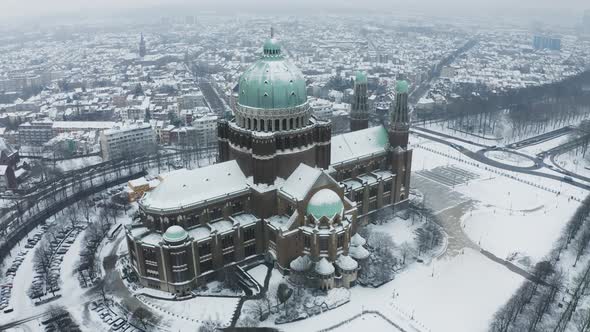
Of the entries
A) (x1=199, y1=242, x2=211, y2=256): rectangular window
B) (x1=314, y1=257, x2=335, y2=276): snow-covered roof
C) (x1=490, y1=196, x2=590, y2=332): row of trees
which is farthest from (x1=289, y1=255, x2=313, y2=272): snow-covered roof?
(x1=490, y1=196, x2=590, y2=332): row of trees

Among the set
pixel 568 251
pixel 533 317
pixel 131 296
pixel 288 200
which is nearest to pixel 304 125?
pixel 288 200

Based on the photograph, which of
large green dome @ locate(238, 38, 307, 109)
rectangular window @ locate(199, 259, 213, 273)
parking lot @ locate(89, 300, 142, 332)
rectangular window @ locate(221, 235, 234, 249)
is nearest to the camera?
parking lot @ locate(89, 300, 142, 332)

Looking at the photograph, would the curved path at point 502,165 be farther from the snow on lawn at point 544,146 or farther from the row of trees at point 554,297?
the row of trees at point 554,297

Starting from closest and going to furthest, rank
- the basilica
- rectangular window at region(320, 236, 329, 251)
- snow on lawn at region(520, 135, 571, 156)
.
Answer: the basilica
rectangular window at region(320, 236, 329, 251)
snow on lawn at region(520, 135, 571, 156)

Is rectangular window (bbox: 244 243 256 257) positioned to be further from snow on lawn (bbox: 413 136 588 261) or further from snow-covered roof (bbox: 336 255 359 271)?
snow on lawn (bbox: 413 136 588 261)

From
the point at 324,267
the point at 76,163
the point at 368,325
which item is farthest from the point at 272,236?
the point at 76,163

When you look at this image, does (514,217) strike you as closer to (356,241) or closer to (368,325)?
(356,241)

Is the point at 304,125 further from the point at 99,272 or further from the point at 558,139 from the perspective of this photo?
the point at 558,139
